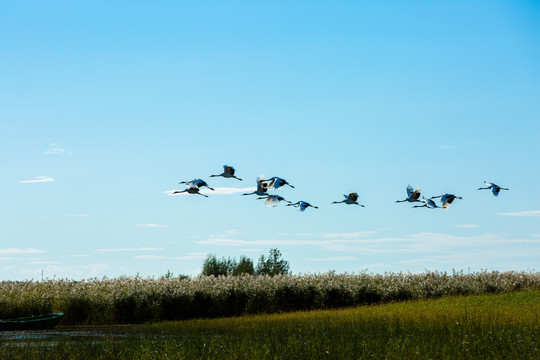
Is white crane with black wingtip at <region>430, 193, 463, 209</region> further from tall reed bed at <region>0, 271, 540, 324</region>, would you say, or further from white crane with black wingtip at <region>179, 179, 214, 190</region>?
tall reed bed at <region>0, 271, 540, 324</region>

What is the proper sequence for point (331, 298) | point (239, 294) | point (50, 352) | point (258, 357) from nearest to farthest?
point (258, 357), point (50, 352), point (239, 294), point (331, 298)

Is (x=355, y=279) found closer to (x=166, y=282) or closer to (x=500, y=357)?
(x=166, y=282)

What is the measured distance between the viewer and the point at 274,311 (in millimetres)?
25484

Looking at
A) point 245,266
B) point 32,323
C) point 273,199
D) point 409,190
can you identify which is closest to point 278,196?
point 273,199

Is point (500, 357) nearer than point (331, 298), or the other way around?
point (500, 357)

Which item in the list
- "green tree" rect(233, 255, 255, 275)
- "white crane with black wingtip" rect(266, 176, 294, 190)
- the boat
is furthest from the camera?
"green tree" rect(233, 255, 255, 275)

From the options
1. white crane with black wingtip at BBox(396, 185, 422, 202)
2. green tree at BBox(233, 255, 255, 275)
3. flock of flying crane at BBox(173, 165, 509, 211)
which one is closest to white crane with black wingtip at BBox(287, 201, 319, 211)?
flock of flying crane at BBox(173, 165, 509, 211)

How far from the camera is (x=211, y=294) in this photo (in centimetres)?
2464

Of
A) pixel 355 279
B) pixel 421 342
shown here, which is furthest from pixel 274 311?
pixel 421 342

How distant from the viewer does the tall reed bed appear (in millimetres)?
23328

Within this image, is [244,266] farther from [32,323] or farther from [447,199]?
[447,199]

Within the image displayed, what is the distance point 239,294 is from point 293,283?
284 cm

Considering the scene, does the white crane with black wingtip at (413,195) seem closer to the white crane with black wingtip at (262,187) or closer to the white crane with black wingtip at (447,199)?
the white crane with black wingtip at (447,199)

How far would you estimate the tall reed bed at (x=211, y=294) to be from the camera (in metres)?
23.3
